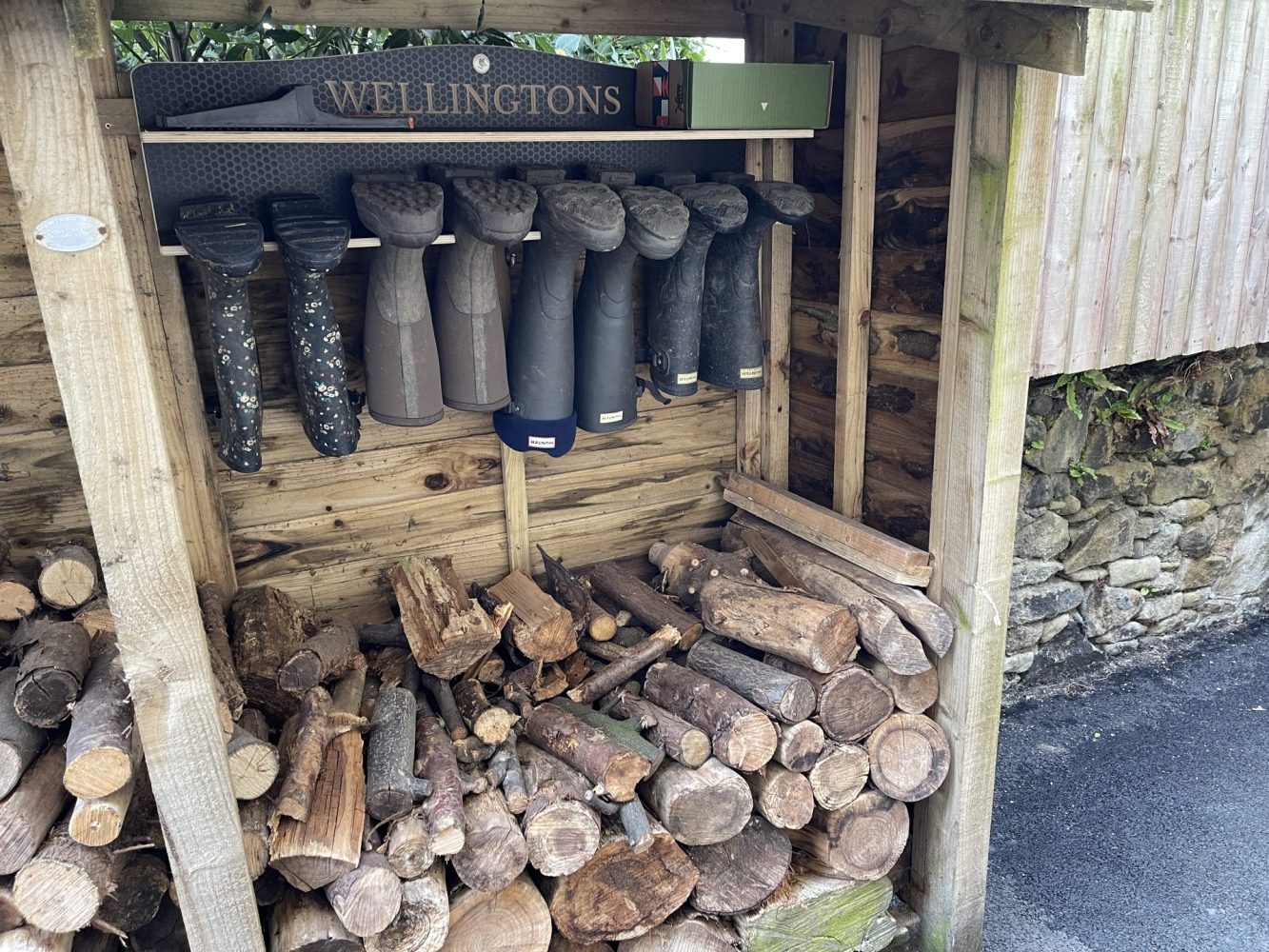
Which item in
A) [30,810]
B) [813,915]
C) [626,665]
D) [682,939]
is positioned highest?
[30,810]

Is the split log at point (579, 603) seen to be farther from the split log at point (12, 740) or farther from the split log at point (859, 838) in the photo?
the split log at point (12, 740)

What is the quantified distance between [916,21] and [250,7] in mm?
1459

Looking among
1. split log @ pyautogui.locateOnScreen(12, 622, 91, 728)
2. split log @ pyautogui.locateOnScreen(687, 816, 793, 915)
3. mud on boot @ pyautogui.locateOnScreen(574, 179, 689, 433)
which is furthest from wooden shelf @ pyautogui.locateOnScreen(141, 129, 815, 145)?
split log @ pyautogui.locateOnScreen(687, 816, 793, 915)

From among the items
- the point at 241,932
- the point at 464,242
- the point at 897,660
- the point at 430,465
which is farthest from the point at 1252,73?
the point at 241,932

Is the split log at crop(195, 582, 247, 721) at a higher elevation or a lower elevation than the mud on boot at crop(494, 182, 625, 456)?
lower

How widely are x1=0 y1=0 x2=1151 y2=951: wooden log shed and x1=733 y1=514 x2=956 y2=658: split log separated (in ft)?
0.15

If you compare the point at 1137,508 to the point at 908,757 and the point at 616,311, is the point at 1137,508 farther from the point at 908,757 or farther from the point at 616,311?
the point at 616,311

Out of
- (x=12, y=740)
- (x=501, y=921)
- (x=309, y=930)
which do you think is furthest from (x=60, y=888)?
(x=501, y=921)

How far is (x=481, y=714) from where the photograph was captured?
2189mm

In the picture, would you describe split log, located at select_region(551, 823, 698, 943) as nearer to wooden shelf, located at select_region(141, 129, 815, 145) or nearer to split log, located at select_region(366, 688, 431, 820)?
split log, located at select_region(366, 688, 431, 820)

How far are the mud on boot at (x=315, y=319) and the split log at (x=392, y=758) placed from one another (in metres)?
0.59

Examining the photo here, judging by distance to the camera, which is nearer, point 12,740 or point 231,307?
point 12,740

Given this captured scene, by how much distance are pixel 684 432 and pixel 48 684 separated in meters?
1.75

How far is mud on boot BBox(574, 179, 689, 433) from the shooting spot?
2162 millimetres
